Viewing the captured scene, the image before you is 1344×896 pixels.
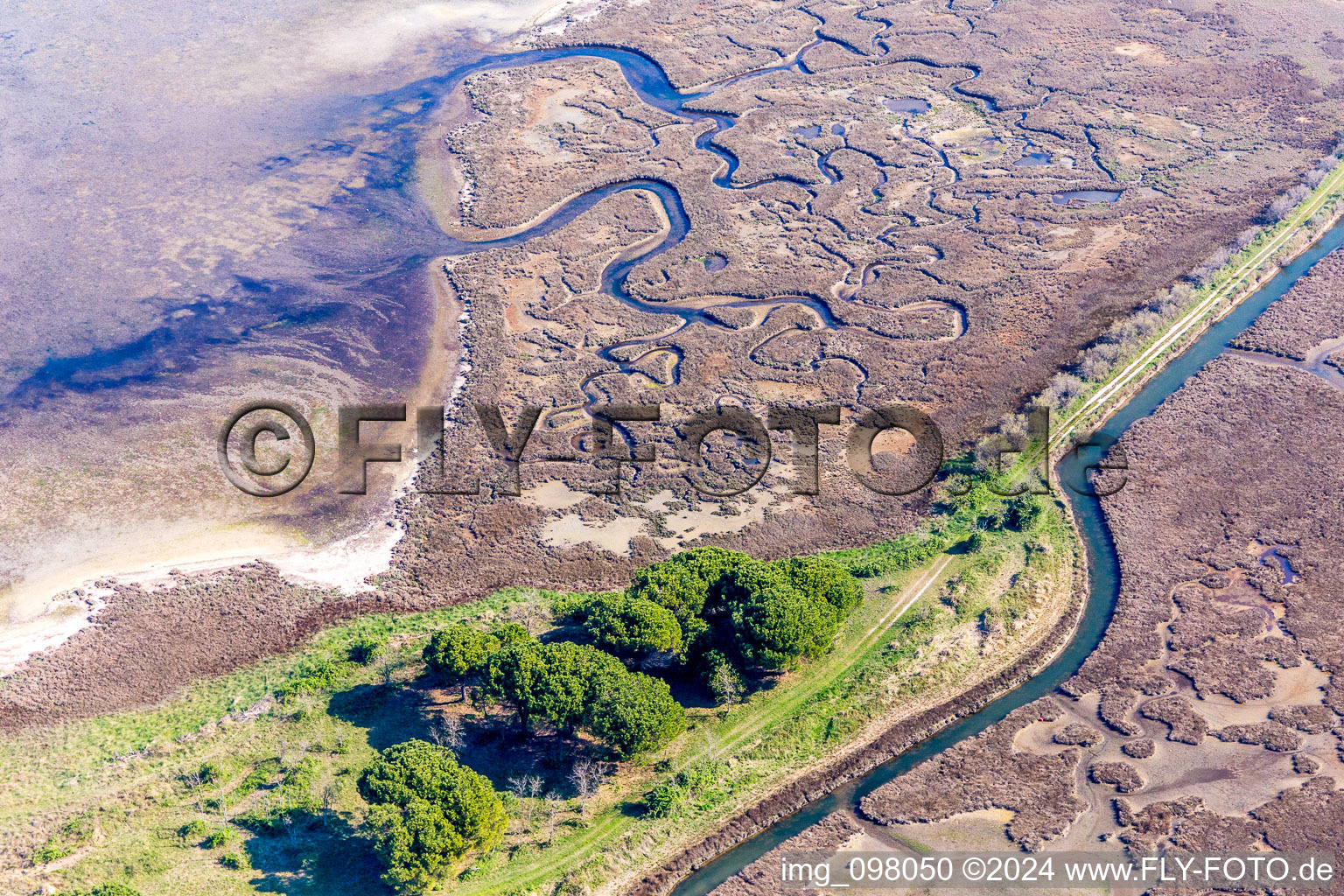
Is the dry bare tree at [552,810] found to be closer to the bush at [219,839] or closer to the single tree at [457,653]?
the single tree at [457,653]

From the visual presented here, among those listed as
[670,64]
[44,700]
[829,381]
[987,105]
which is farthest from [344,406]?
[987,105]

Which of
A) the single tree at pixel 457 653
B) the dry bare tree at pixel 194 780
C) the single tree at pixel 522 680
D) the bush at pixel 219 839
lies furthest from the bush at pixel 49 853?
the single tree at pixel 522 680

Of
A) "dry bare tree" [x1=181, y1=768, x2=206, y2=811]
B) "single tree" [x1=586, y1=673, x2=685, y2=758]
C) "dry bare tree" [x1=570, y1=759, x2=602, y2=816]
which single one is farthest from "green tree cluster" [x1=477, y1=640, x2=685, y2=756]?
"dry bare tree" [x1=181, y1=768, x2=206, y2=811]

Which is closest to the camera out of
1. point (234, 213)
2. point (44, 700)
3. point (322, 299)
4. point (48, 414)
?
point (44, 700)

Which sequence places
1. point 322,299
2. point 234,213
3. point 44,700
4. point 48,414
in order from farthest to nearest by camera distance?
point 234,213, point 322,299, point 48,414, point 44,700

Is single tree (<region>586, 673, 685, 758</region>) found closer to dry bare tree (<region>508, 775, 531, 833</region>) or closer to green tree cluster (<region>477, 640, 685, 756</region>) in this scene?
green tree cluster (<region>477, 640, 685, 756</region>)

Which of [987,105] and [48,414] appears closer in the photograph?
[48,414]

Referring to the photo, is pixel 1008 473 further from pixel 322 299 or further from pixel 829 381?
pixel 322 299

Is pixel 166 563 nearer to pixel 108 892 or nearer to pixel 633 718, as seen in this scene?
pixel 108 892
